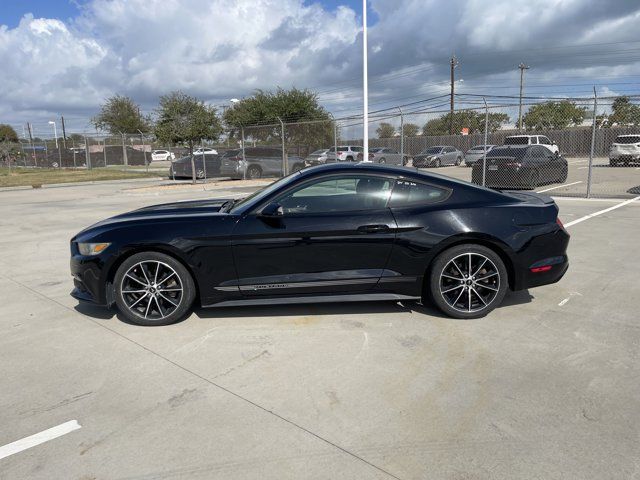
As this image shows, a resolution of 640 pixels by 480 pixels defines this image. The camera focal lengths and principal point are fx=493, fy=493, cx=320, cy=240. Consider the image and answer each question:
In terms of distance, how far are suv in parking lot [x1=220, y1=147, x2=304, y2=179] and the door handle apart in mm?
17786

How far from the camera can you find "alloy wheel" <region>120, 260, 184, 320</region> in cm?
438

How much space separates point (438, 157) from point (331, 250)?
28538 mm

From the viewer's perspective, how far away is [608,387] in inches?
129

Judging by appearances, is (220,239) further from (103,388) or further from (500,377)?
(500,377)

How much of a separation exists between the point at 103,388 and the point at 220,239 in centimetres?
151

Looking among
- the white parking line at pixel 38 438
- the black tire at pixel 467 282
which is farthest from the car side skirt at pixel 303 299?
the white parking line at pixel 38 438

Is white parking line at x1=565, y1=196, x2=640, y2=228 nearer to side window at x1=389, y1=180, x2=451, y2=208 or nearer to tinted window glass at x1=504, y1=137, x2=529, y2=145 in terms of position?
side window at x1=389, y1=180, x2=451, y2=208

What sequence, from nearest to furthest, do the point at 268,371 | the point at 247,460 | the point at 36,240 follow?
the point at 247,460 → the point at 268,371 → the point at 36,240

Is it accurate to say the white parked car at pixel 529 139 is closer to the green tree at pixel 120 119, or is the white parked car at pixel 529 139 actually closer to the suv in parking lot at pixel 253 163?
the suv in parking lot at pixel 253 163

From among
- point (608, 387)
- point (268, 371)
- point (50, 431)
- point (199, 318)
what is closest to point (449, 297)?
point (608, 387)

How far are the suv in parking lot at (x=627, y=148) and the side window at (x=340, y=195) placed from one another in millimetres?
25310

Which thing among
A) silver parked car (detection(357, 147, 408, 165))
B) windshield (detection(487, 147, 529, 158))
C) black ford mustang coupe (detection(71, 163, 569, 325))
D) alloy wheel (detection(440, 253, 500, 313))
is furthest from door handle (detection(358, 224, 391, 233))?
silver parked car (detection(357, 147, 408, 165))

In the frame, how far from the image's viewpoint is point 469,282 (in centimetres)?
447

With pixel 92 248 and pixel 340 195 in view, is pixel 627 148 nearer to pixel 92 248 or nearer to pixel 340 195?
pixel 340 195
